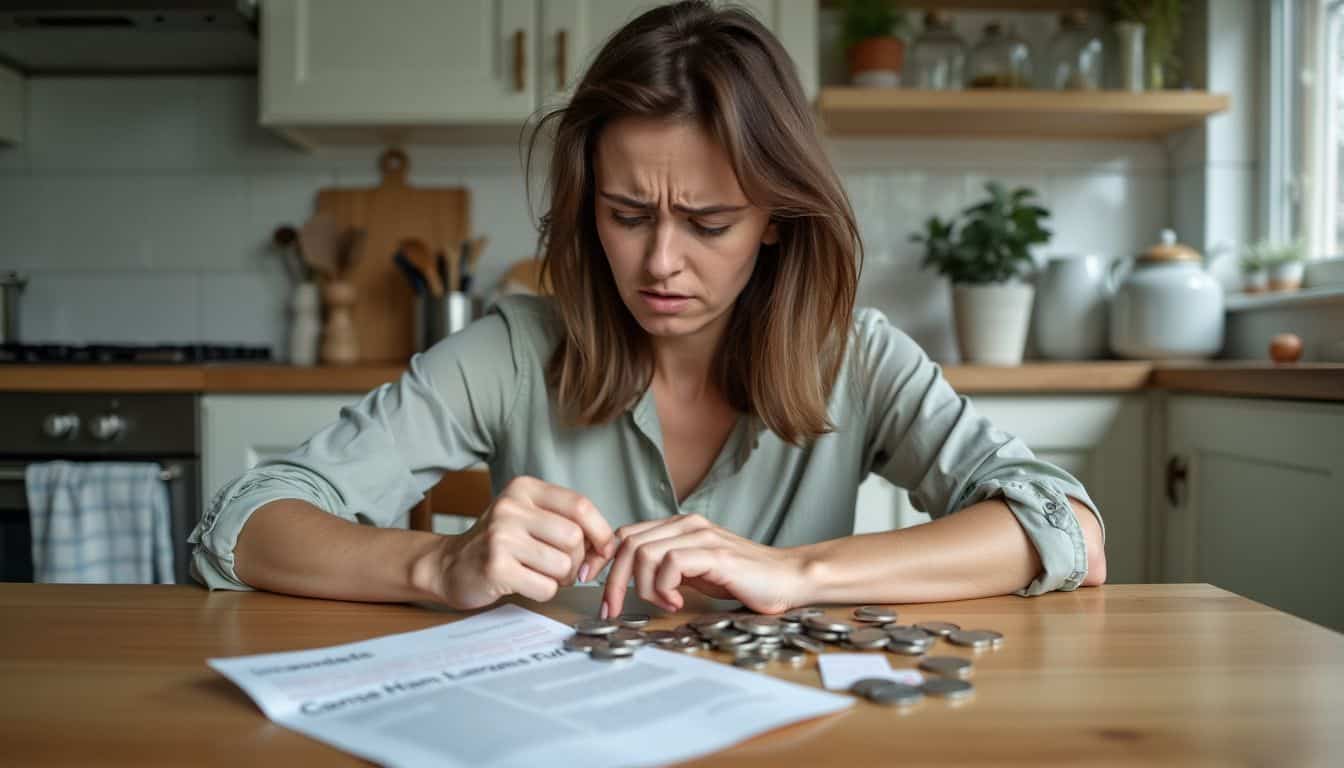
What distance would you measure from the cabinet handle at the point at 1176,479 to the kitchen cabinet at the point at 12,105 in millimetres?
2910

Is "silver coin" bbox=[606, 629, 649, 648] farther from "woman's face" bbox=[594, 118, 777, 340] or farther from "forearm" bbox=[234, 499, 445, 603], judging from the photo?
"woman's face" bbox=[594, 118, 777, 340]

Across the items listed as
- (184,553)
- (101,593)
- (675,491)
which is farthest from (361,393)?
(101,593)

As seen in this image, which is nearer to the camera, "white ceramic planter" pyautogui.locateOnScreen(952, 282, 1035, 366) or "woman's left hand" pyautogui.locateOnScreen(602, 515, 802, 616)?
"woman's left hand" pyautogui.locateOnScreen(602, 515, 802, 616)

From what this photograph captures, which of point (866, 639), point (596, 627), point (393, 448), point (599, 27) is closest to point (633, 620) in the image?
point (596, 627)

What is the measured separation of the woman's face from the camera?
113 centimetres

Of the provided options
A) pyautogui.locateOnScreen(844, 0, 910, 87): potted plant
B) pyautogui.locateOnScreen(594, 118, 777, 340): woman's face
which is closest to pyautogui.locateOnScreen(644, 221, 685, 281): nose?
pyautogui.locateOnScreen(594, 118, 777, 340): woman's face

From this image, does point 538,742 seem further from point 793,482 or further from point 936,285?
point 936,285

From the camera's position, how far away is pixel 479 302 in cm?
278

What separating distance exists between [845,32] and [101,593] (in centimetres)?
221

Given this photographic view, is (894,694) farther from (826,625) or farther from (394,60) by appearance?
(394,60)

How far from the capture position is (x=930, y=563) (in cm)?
92

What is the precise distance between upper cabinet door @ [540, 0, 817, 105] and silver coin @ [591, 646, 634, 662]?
6.44 feet

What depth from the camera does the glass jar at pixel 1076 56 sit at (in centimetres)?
260

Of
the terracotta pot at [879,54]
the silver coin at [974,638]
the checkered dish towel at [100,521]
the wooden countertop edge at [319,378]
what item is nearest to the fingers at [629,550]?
the silver coin at [974,638]
